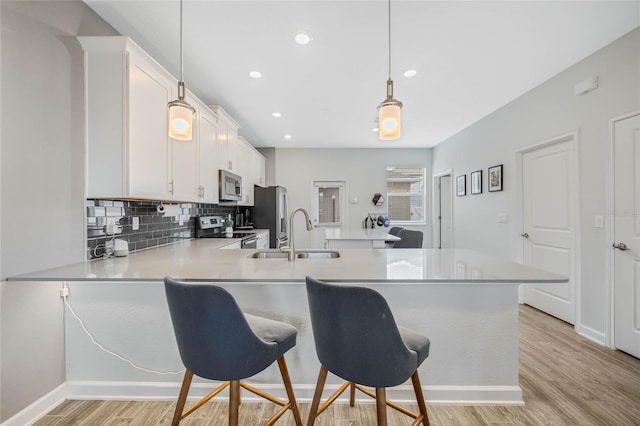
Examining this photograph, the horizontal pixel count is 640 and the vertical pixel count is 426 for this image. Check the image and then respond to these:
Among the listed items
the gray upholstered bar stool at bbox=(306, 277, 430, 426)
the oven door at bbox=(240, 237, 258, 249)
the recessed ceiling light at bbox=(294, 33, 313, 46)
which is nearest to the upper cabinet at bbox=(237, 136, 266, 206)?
the oven door at bbox=(240, 237, 258, 249)

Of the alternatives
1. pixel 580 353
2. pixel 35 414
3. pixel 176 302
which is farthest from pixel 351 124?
pixel 35 414

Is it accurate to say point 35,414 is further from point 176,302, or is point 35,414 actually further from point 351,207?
point 351,207

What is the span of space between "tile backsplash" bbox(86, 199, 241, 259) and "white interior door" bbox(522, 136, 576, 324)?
3.95 metres

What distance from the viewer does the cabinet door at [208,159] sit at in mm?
3039

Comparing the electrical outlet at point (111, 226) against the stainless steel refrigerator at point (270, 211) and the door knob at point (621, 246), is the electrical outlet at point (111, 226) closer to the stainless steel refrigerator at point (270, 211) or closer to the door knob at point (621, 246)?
the stainless steel refrigerator at point (270, 211)

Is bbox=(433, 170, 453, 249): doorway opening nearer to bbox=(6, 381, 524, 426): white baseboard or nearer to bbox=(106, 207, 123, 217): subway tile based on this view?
bbox=(6, 381, 524, 426): white baseboard

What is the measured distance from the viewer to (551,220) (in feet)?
10.5

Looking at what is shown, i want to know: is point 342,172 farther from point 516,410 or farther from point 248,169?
point 516,410

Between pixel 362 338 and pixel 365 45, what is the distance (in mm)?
2274

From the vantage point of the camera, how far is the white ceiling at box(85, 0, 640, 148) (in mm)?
2035

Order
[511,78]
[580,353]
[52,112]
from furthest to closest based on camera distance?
[511,78] → [580,353] → [52,112]

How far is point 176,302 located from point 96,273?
726mm

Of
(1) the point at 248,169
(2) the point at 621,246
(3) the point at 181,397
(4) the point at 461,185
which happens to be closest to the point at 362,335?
(3) the point at 181,397

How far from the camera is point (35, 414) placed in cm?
163
